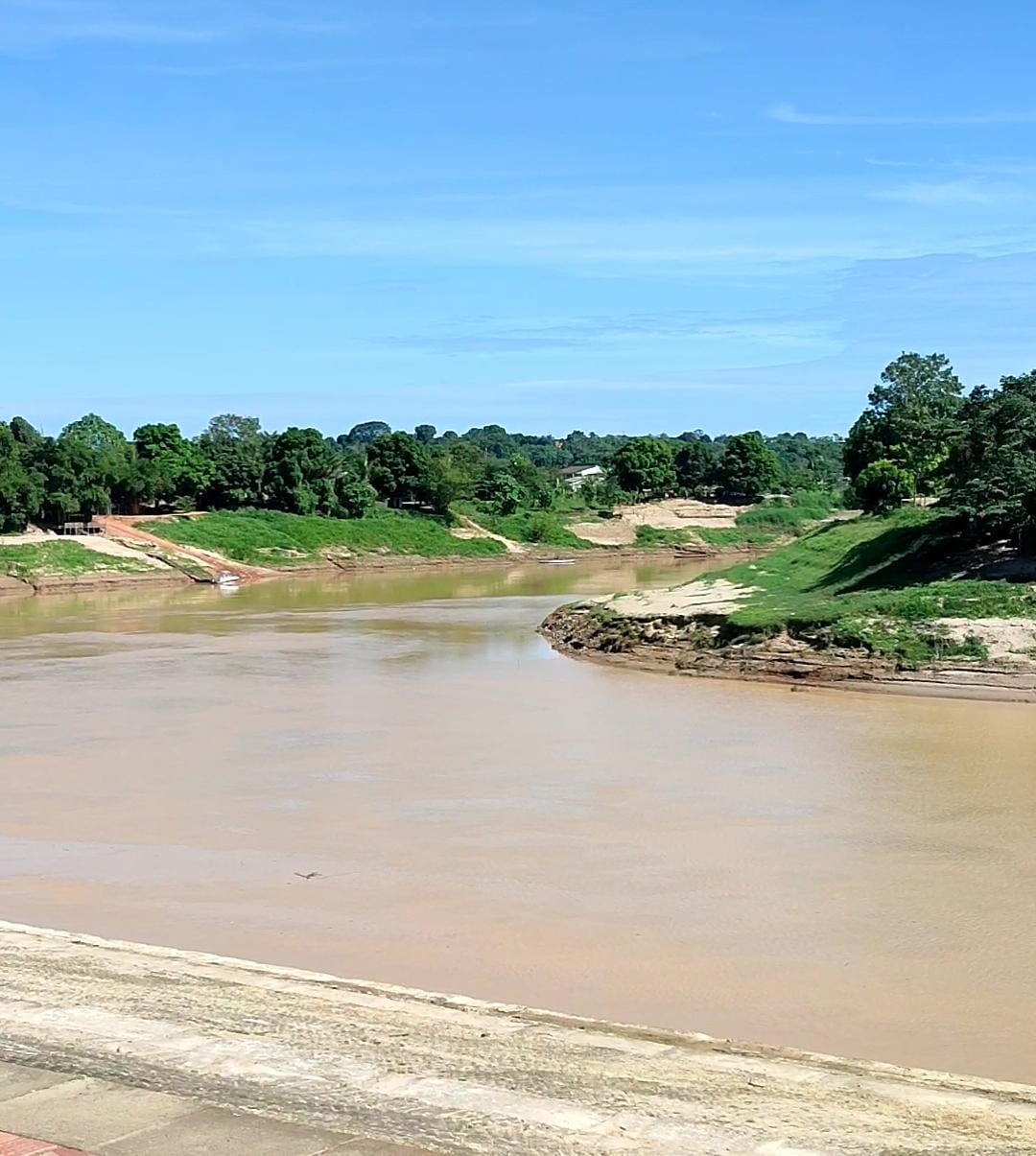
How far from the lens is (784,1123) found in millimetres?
7328

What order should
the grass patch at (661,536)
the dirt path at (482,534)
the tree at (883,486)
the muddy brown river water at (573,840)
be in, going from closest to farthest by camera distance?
the muddy brown river water at (573,840) → the tree at (883,486) → the dirt path at (482,534) → the grass patch at (661,536)

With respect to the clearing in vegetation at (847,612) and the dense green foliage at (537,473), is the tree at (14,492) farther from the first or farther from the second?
the clearing in vegetation at (847,612)

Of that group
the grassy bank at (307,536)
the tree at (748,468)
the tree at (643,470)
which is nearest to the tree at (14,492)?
the grassy bank at (307,536)

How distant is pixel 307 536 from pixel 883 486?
31.9m

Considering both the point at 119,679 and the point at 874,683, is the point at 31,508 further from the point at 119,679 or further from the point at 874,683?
the point at 874,683

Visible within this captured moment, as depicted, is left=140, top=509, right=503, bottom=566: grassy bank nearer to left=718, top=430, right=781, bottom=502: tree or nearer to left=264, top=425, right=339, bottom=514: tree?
left=264, top=425, right=339, bottom=514: tree

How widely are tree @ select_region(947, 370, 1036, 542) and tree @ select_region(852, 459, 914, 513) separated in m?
18.5

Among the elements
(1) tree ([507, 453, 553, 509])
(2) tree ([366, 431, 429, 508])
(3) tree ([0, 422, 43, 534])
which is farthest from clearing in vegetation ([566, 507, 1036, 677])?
(1) tree ([507, 453, 553, 509])

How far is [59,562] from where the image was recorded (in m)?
64.1

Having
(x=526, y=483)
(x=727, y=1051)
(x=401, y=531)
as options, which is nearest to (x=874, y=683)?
(x=727, y=1051)

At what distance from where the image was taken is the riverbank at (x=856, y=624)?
2778 cm

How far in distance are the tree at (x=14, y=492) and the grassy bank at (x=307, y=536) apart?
706cm

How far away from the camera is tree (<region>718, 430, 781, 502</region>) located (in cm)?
10525

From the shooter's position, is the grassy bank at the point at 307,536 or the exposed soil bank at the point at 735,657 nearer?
the exposed soil bank at the point at 735,657
